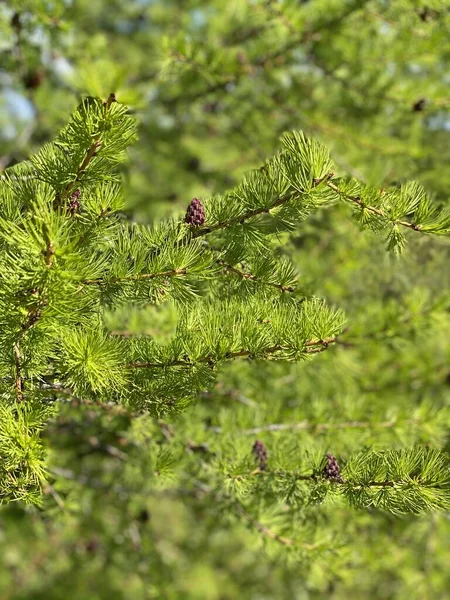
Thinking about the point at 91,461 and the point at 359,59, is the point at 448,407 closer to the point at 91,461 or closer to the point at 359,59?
the point at 359,59

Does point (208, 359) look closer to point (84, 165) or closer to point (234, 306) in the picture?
point (234, 306)

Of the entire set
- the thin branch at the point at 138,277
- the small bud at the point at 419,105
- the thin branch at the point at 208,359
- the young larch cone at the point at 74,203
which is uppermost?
the small bud at the point at 419,105

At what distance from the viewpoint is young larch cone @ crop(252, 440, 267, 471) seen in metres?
1.35

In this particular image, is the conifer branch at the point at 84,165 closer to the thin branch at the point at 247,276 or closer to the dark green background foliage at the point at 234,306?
the dark green background foliage at the point at 234,306

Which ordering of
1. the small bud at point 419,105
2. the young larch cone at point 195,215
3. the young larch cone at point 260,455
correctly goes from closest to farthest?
the young larch cone at point 195,215 → the young larch cone at point 260,455 → the small bud at point 419,105

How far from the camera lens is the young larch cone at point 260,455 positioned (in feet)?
4.43

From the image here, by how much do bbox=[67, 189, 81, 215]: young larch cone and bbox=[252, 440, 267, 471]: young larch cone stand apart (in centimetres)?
74

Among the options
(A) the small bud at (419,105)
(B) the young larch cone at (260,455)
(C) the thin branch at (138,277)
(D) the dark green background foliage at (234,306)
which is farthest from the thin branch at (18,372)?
(A) the small bud at (419,105)

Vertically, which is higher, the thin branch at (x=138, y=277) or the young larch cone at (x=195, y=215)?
the young larch cone at (x=195, y=215)

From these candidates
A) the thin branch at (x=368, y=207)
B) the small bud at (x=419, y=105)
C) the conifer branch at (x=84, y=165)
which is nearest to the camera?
the conifer branch at (x=84, y=165)

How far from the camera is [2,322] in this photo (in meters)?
1.00

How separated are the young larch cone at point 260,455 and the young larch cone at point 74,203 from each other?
29.0 inches

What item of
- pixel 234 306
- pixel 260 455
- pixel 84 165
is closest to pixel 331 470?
pixel 260 455

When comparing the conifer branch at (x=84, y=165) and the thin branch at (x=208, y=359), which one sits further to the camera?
the thin branch at (x=208, y=359)
